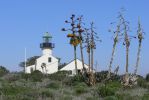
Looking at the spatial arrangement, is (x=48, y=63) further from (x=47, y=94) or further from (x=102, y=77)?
(x=47, y=94)

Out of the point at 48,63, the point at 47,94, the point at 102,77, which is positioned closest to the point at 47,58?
the point at 48,63

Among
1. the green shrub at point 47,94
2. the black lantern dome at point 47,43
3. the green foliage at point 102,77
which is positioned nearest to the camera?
the green shrub at point 47,94

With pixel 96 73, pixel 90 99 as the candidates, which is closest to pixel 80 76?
pixel 96 73

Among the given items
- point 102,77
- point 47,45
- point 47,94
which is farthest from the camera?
point 47,45

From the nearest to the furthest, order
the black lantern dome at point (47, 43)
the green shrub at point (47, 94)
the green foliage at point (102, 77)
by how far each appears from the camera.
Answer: the green shrub at point (47, 94) < the green foliage at point (102, 77) < the black lantern dome at point (47, 43)

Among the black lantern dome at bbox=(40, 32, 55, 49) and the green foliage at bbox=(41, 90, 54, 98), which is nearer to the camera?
the green foliage at bbox=(41, 90, 54, 98)

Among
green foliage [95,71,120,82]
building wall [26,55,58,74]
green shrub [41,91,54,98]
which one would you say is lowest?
green shrub [41,91,54,98]

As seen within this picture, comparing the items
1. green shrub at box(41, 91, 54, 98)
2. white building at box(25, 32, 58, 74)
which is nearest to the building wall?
white building at box(25, 32, 58, 74)

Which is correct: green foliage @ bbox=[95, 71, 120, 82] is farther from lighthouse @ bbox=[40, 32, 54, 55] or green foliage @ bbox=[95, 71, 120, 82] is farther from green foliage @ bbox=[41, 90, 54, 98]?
lighthouse @ bbox=[40, 32, 54, 55]

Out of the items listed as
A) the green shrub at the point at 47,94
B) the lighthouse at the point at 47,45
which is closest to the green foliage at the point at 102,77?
the green shrub at the point at 47,94

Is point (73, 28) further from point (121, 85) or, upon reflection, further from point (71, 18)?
point (121, 85)

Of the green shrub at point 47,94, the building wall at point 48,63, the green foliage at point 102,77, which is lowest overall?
the green shrub at point 47,94

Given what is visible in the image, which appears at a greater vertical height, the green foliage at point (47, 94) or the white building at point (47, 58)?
the white building at point (47, 58)

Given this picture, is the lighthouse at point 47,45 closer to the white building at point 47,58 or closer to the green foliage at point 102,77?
the white building at point 47,58
